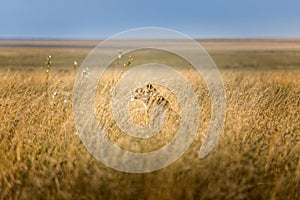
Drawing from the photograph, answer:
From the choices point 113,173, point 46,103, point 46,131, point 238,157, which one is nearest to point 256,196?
point 238,157

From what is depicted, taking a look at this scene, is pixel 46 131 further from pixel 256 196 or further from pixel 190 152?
pixel 256 196

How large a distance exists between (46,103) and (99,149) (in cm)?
217

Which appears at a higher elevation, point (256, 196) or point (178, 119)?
point (178, 119)

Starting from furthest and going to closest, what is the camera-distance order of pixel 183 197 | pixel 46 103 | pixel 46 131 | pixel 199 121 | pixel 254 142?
pixel 46 103
pixel 199 121
pixel 46 131
pixel 254 142
pixel 183 197

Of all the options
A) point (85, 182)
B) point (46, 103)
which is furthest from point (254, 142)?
point (46, 103)

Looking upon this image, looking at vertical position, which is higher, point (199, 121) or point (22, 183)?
point (199, 121)

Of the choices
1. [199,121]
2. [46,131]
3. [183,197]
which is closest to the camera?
[183,197]

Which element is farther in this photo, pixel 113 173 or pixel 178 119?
pixel 178 119

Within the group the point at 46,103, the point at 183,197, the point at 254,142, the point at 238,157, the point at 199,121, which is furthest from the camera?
the point at 46,103

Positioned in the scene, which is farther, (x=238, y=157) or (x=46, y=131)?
(x=46, y=131)

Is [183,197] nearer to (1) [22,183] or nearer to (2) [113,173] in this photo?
(2) [113,173]

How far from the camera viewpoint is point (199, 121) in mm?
5734

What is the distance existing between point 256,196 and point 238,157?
0.43 metres

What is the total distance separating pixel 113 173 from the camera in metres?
4.15
